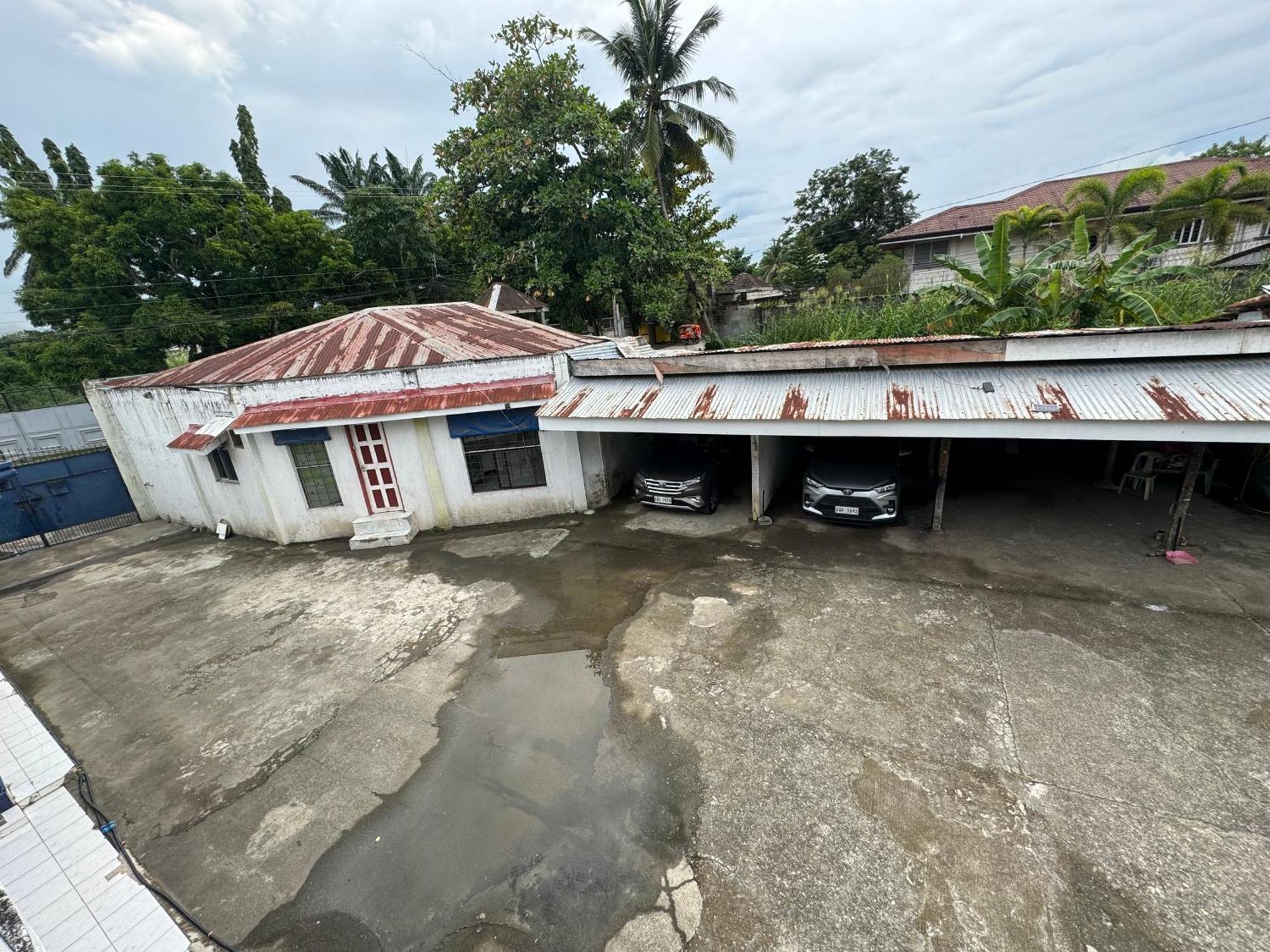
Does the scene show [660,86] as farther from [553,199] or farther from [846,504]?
[846,504]

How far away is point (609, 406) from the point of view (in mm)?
8836

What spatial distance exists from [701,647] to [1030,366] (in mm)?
6130

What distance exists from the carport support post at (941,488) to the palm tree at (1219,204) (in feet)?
47.2

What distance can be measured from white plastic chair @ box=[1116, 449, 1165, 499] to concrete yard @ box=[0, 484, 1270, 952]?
2.50ft

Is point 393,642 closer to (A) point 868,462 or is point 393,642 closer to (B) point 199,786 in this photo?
(B) point 199,786

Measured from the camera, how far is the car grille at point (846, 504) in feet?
26.9

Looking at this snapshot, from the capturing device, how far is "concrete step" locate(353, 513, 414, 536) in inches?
380

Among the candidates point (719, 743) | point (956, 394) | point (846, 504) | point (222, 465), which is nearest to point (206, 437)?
point (222, 465)

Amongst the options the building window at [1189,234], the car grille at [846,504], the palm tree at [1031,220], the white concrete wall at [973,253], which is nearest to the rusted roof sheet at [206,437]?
the car grille at [846,504]

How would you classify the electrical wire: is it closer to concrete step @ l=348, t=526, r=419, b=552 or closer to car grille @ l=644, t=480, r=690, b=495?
concrete step @ l=348, t=526, r=419, b=552

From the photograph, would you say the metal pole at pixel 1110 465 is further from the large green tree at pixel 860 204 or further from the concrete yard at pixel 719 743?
the large green tree at pixel 860 204

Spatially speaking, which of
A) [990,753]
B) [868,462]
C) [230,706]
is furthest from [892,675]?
[230,706]

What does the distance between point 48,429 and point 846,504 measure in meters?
31.7

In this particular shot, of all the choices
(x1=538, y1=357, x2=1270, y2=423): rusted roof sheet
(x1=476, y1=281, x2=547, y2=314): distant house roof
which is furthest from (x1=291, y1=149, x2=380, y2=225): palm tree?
(x1=538, y1=357, x2=1270, y2=423): rusted roof sheet
